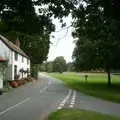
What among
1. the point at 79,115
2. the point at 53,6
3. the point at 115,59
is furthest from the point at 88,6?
the point at 115,59

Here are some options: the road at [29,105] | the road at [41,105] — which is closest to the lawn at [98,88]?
the road at [41,105]

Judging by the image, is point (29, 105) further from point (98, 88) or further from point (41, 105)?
point (98, 88)

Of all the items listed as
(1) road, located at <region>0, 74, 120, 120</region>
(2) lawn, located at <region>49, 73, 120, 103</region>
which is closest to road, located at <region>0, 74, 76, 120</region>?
(1) road, located at <region>0, 74, 120, 120</region>

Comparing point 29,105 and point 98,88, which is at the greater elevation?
point 98,88

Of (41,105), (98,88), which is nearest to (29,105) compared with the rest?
(41,105)

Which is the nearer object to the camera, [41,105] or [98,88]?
[41,105]

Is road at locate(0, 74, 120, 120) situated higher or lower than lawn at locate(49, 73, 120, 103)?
lower

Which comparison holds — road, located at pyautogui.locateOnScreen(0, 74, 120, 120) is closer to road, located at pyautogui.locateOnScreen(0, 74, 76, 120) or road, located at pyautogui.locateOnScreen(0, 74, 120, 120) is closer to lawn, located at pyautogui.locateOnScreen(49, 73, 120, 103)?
road, located at pyautogui.locateOnScreen(0, 74, 76, 120)

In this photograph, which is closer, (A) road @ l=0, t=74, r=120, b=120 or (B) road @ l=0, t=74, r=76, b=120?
(B) road @ l=0, t=74, r=76, b=120

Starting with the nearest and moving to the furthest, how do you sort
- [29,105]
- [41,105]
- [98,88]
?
[29,105] < [41,105] < [98,88]

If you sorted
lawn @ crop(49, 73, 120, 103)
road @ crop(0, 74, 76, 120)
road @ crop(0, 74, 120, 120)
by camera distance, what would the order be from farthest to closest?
lawn @ crop(49, 73, 120, 103) < road @ crop(0, 74, 120, 120) < road @ crop(0, 74, 76, 120)

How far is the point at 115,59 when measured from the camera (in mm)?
47875

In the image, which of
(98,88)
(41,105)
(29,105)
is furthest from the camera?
(98,88)

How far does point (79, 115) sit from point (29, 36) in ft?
23.9
